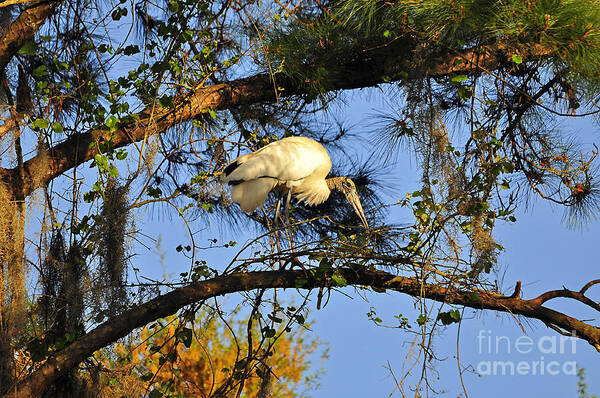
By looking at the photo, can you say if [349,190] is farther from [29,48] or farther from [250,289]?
[29,48]

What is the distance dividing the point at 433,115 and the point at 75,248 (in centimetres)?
139

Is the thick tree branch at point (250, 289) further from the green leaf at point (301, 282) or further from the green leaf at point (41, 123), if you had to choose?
the green leaf at point (41, 123)

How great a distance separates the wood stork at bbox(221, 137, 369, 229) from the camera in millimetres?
2982

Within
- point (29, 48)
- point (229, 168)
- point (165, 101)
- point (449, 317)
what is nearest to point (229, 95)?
point (229, 168)

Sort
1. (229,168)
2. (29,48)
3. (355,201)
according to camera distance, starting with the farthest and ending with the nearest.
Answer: (355,201) < (229,168) < (29,48)

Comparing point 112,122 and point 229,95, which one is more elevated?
point 229,95

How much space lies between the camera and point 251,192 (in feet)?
10.2

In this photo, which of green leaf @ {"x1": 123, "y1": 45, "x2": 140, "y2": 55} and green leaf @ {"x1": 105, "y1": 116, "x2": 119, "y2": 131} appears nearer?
green leaf @ {"x1": 105, "y1": 116, "x2": 119, "y2": 131}

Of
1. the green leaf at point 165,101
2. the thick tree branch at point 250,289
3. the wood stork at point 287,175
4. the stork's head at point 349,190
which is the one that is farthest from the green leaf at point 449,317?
the green leaf at point 165,101

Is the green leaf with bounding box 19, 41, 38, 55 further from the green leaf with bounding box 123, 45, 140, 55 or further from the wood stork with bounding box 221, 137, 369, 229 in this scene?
the wood stork with bounding box 221, 137, 369, 229

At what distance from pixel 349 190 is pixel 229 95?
28.8 inches

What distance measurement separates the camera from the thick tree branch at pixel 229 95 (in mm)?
2689

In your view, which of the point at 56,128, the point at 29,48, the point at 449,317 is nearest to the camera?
the point at 449,317

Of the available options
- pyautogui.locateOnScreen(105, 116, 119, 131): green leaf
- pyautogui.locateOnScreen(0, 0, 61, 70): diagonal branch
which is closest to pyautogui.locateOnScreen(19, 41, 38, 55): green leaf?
pyautogui.locateOnScreen(0, 0, 61, 70): diagonal branch
